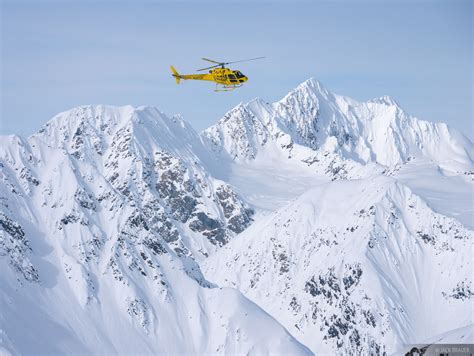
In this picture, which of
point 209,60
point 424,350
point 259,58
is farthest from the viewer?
point 209,60

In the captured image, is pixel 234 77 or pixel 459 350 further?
pixel 234 77

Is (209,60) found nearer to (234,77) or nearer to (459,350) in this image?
(234,77)

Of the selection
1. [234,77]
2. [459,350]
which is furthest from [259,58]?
[459,350]

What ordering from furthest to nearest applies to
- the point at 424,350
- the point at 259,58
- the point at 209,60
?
the point at 209,60
the point at 259,58
the point at 424,350

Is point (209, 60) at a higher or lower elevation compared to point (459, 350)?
higher

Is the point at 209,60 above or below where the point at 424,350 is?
above

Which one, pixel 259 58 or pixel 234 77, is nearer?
pixel 259 58

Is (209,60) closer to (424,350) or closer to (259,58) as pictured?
(259,58)
